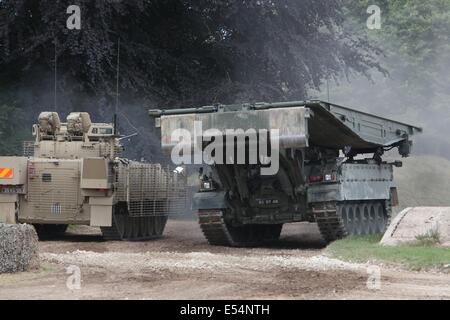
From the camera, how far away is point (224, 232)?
15.5 metres

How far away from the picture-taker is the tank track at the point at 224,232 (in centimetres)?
1543

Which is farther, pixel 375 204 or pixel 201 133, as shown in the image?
pixel 375 204

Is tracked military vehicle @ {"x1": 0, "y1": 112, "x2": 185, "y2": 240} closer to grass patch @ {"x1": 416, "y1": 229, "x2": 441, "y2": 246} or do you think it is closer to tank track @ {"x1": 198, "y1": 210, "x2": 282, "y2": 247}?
tank track @ {"x1": 198, "y1": 210, "x2": 282, "y2": 247}

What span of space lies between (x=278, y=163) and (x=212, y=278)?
5308mm

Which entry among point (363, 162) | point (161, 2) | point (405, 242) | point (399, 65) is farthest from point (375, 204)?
point (399, 65)

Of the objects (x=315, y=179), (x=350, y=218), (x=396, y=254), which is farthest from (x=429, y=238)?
(x=350, y=218)

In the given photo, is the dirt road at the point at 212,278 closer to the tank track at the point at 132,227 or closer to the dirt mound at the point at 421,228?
the dirt mound at the point at 421,228

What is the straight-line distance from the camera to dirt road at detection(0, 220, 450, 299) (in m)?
8.44

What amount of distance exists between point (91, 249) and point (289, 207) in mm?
3552

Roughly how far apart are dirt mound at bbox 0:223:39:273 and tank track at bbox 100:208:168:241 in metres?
6.00

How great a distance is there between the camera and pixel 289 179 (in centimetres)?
1520

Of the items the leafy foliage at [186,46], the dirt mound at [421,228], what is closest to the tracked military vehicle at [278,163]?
the dirt mound at [421,228]

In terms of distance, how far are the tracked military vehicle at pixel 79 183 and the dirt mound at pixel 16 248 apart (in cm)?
530

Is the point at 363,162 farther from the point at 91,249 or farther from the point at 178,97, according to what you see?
the point at 178,97
